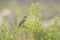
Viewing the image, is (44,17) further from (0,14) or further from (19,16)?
(0,14)

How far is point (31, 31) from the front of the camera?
1897 mm

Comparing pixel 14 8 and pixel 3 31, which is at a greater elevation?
pixel 14 8

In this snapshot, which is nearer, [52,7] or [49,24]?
[49,24]

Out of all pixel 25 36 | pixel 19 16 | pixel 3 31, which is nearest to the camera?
pixel 3 31

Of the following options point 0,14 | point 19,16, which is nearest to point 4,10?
point 0,14

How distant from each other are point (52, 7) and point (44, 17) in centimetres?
16

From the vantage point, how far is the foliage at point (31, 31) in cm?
186

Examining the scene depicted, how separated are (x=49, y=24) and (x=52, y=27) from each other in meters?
0.15

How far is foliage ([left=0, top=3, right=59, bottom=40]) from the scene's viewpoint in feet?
6.10

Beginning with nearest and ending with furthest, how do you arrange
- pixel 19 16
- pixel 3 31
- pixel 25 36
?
pixel 3 31, pixel 25 36, pixel 19 16

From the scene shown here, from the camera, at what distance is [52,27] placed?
1913 mm

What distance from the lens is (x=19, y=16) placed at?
2.12m

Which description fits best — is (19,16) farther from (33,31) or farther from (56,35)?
(56,35)

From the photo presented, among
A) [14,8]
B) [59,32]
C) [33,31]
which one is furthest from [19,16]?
[59,32]
